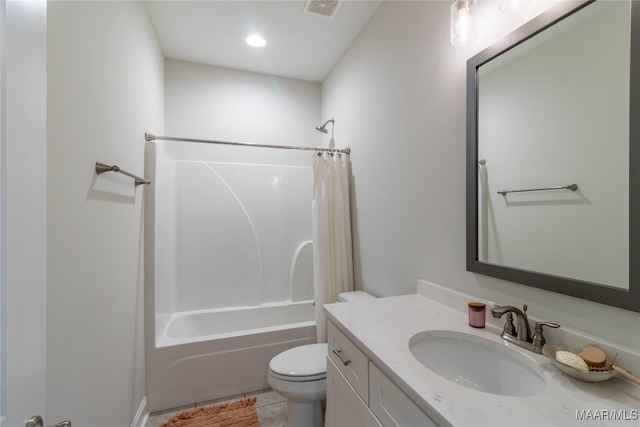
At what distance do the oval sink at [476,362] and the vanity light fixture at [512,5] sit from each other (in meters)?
1.19

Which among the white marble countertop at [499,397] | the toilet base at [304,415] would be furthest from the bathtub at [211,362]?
the white marble countertop at [499,397]

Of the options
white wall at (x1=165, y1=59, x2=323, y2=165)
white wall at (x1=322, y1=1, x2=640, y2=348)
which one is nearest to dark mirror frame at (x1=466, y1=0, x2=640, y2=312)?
white wall at (x1=322, y1=1, x2=640, y2=348)

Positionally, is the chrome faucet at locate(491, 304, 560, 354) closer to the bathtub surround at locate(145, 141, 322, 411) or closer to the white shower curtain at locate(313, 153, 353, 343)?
the white shower curtain at locate(313, 153, 353, 343)

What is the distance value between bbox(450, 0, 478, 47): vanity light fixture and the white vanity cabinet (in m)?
1.31

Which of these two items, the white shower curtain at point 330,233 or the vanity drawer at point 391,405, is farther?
the white shower curtain at point 330,233

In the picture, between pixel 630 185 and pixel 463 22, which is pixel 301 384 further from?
pixel 463 22

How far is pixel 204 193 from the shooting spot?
8.62 ft

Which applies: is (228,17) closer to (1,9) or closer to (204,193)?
(204,193)

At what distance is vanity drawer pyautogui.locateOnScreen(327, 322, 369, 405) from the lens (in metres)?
0.95

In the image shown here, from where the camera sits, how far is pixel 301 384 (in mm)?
1514

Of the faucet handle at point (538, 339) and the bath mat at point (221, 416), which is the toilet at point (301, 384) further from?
the faucet handle at point (538, 339)

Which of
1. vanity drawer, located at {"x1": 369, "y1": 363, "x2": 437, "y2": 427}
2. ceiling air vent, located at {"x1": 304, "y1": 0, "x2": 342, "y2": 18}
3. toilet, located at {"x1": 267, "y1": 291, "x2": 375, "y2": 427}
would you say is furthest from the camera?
ceiling air vent, located at {"x1": 304, "y1": 0, "x2": 342, "y2": 18}

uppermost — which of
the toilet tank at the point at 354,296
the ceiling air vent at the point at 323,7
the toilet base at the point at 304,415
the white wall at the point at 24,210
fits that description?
the ceiling air vent at the point at 323,7

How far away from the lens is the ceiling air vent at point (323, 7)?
186cm
